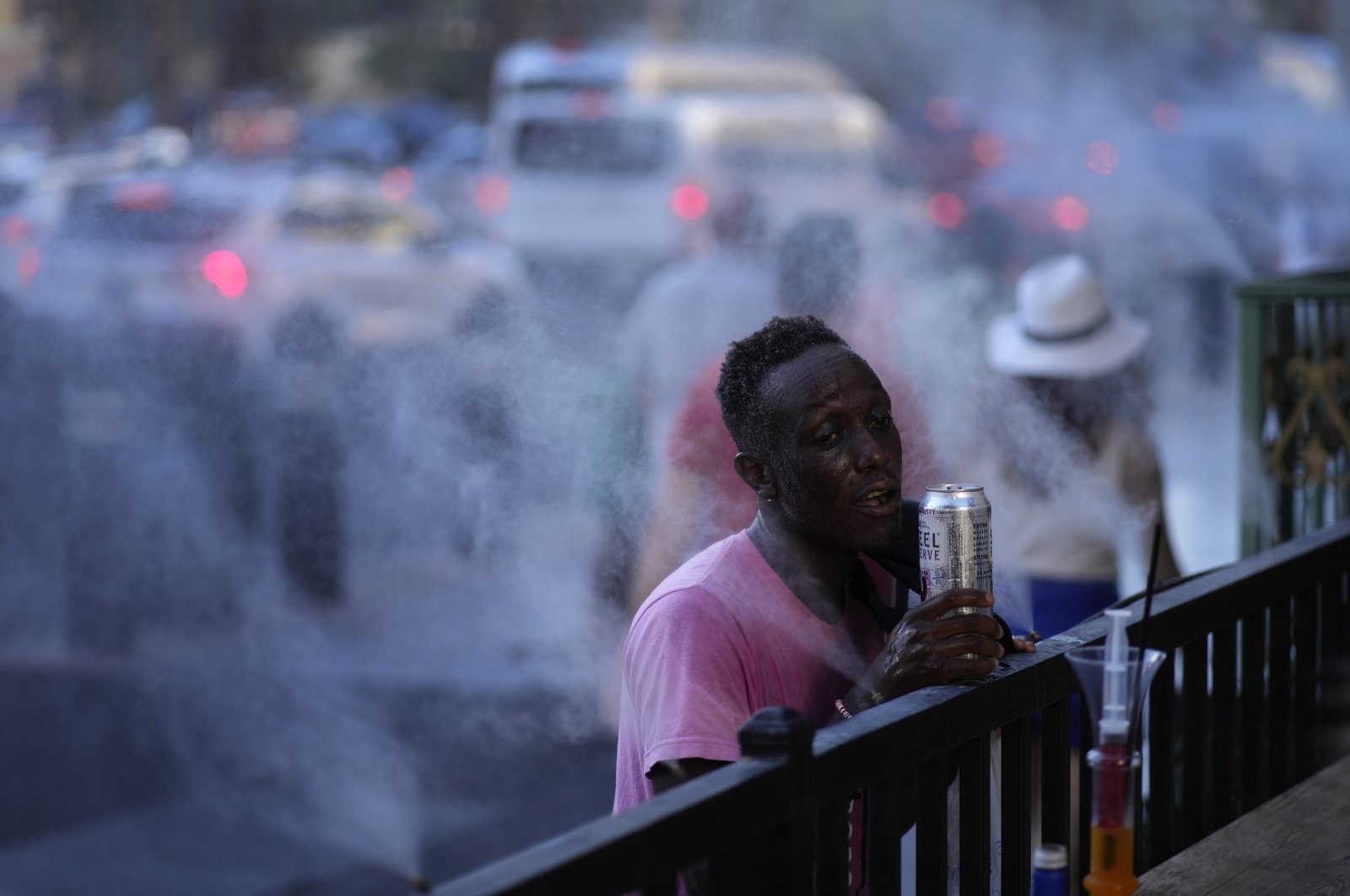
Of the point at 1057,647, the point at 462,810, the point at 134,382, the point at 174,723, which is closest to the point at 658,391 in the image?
the point at 462,810

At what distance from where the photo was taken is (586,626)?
7.35m

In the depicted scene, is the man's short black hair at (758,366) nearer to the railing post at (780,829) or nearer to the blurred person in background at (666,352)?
the railing post at (780,829)

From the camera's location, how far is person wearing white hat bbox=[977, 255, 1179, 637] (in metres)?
4.50

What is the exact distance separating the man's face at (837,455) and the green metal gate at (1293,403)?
3.18 metres

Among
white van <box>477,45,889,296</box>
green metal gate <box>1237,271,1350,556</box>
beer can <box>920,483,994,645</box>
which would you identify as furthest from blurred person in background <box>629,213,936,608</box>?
white van <box>477,45,889,296</box>

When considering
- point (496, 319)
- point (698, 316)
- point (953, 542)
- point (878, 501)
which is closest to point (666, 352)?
point (698, 316)

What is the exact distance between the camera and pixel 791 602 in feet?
8.00

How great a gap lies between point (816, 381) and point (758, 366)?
0.12 meters

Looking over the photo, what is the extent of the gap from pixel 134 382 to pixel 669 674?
7.04 metres

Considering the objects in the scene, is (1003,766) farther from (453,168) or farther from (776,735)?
(453,168)

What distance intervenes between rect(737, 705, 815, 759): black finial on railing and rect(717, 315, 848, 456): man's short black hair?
51 centimetres

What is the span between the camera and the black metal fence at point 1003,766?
76.9 inches

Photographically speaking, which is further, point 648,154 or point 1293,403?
point 648,154

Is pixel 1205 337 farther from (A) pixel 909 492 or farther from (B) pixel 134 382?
(A) pixel 909 492
